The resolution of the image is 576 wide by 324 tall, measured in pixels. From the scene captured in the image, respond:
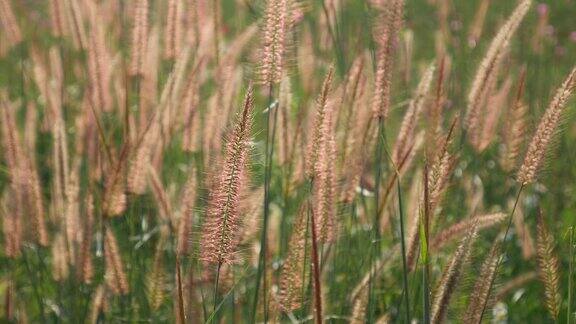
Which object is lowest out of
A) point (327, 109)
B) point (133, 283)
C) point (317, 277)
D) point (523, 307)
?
point (523, 307)

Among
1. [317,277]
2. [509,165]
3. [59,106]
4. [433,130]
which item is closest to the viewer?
[317,277]

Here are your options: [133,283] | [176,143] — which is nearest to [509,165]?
[133,283]

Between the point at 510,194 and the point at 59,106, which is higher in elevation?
the point at 59,106

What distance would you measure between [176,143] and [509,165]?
64.5 inches

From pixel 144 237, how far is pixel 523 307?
1091 millimetres

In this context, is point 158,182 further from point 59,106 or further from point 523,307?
point 523,307

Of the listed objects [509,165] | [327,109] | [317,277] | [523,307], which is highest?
[327,109]

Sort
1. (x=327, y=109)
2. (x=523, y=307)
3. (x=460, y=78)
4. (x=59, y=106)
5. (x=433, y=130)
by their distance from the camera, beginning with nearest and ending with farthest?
(x=327, y=109) → (x=433, y=130) → (x=59, y=106) → (x=523, y=307) → (x=460, y=78)

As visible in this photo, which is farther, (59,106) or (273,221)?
(59,106)

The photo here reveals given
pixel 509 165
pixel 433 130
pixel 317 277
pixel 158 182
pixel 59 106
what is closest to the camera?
pixel 317 277

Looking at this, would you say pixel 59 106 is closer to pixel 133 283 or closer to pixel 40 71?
pixel 40 71

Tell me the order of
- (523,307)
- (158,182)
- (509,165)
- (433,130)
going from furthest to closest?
(523,307) → (509,165) → (158,182) → (433,130)

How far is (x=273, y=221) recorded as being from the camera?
2209 mm

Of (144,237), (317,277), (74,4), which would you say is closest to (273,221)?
(144,237)
